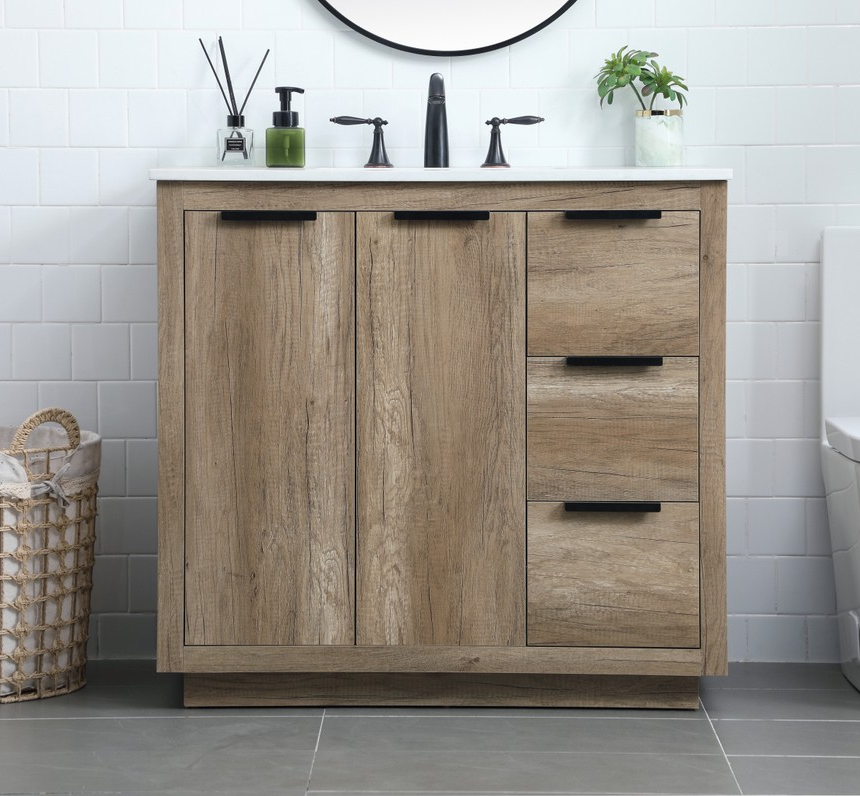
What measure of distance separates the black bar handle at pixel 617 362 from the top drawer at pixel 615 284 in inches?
0.7

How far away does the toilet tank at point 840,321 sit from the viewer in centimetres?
212

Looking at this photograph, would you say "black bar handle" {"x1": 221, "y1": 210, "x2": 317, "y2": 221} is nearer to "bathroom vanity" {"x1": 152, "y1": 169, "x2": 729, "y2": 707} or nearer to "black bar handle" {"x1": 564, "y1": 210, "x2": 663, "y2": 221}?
"bathroom vanity" {"x1": 152, "y1": 169, "x2": 729, "y2": 707}

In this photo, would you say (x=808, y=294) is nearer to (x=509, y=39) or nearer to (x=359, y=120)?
(x=509, y=39)

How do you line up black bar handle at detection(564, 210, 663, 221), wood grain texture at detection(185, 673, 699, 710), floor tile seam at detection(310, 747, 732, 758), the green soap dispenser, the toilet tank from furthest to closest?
the toilet tank < the green soap dispenser < wood grain texture at detection(185, 673, 699, 710) < black bar handle at detection(564, 210, 663, 221) < floor tile seam at detection(310, 747, 732, 758)

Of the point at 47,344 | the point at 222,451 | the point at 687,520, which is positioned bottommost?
the point at 687,520

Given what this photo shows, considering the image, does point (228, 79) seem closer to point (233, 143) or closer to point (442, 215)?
point (233, 143)

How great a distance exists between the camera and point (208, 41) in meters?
2.16

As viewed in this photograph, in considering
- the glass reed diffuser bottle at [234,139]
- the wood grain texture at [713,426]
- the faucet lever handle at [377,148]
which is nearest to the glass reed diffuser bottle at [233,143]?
the glass reed diffuser bottle at [234,139]

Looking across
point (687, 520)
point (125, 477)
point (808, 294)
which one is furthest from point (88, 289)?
point (808, 294)

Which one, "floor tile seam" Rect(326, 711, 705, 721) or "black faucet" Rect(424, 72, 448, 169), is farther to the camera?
"black faucet" Rect(424, 72, 448, 169)

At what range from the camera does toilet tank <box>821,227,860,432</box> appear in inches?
83.5

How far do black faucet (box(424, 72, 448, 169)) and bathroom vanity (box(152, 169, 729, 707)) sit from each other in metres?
0.31

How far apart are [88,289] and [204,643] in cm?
89

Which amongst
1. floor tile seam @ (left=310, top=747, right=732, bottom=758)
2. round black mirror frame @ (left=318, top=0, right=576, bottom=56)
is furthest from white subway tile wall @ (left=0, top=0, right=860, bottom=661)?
floor tile seam @ (left=310, top=747, right=732, bottom=758)
